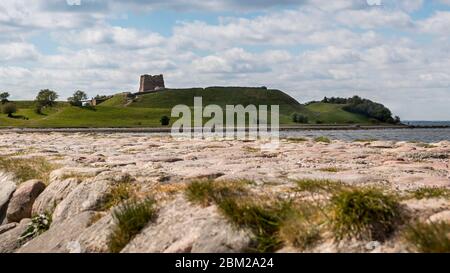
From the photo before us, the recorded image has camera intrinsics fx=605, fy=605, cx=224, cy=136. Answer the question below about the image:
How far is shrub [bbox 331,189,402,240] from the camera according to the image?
4.70m

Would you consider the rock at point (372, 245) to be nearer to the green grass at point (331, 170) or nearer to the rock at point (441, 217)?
the rock at point (441, 217)

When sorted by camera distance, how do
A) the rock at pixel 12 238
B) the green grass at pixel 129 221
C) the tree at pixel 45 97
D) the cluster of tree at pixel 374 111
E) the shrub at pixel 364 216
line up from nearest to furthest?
the shrub at pixel 364 216 < the green grass at pixel 129 221 < the rock at pixel 12 238 < the tree at pixel 45 97 < the cluster of tree at pixel 374 111

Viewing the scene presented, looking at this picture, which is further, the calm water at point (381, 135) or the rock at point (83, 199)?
the calm water at point (381, 135)

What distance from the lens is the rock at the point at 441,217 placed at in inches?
187

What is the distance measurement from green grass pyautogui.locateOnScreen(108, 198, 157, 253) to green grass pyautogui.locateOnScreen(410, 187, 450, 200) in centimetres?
250

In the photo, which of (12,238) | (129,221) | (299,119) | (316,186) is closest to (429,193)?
(316,186)

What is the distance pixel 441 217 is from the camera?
15.9 ft

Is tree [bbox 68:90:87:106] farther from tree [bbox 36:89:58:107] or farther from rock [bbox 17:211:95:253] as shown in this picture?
rock [bbox 17:211:95:253]

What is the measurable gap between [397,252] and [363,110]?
191031mm

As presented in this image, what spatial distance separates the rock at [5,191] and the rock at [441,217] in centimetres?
631

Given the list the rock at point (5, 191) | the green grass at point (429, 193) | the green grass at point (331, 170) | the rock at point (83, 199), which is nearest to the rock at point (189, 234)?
the rock at point (83, 199)

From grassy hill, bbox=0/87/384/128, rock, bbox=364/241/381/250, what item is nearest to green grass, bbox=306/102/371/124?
grassy hill, bbox=0/87/384/128
